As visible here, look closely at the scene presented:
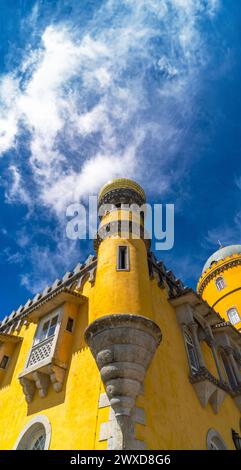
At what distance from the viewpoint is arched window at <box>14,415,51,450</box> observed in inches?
410

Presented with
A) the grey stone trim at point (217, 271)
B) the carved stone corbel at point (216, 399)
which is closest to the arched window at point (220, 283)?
the grey stone trim at point (217, 271)

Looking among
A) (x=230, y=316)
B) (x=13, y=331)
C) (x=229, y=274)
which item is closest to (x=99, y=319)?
(x=13, y=331)

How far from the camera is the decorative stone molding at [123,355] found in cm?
824

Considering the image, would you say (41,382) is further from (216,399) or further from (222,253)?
(222,253)

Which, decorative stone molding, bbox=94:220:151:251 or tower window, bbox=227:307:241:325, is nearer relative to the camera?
decorative stone molding, bbox=94:220:151:251

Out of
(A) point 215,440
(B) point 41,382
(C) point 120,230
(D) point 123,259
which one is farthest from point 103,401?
(C) point 120,230

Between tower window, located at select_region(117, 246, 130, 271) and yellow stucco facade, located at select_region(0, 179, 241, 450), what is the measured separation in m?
0.07

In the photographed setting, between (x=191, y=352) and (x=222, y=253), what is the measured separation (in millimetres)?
18449

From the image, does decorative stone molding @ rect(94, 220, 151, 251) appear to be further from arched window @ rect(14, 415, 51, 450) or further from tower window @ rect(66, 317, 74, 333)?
arched window @ rect(14, 415, 51, 450)

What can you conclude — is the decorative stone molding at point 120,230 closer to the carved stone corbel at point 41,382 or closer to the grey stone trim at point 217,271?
the carved stone corbel at point 41,382

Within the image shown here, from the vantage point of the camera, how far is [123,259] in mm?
12820

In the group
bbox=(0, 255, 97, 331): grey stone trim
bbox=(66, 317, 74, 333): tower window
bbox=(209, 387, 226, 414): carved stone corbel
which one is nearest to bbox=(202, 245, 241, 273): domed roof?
bbox=(0, 255, 97, 331): grey stone trim

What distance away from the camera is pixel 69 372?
36.4 feet

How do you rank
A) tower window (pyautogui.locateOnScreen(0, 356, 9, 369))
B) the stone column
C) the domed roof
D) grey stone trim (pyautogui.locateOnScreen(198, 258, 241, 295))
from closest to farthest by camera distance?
the stone column < tower window (pyautogui.locateOnScreen(0, 356, 9, 369)) < grey stone trim (pyautogui.locateOnScreen(198, 258, 241, 295)) < the domed roof
